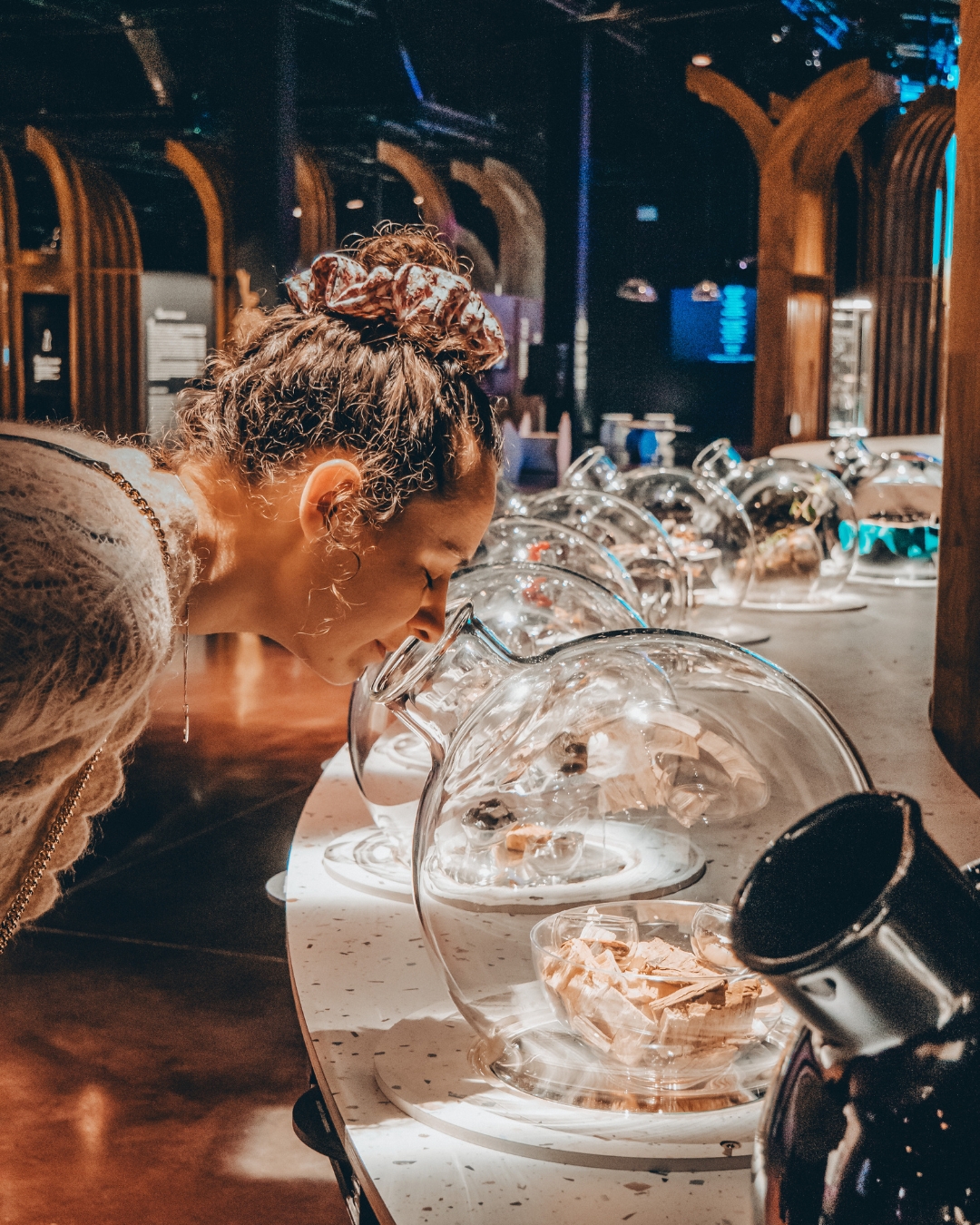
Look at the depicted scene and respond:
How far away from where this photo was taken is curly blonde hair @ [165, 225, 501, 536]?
110cm

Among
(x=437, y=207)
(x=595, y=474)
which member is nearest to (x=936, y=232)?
(x=437, y=207)

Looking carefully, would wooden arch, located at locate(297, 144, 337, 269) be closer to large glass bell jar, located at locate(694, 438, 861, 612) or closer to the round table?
the round table

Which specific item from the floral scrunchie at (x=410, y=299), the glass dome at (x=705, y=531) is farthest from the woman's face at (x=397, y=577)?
the glass dome at (x=705, y=531)

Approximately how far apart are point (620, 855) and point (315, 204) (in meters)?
9.33

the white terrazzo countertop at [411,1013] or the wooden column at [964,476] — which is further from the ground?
the wooden column at [964,476]

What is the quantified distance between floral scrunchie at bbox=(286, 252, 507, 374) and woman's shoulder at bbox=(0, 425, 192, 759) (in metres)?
0.35

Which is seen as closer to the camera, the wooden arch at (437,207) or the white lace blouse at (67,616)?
the white lace blouse at (67,616)

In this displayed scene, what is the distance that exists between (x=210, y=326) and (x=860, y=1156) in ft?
27.6

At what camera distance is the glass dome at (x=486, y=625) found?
4.73 ft

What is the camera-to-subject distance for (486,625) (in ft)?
4.95

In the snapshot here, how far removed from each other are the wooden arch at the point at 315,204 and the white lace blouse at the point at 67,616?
8.87 metres

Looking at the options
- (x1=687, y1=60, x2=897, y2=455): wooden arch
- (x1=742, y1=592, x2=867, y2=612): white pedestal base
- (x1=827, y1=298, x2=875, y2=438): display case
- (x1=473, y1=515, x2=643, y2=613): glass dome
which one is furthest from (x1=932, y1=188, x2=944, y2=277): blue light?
(x1=473, y1=515, x2=643, y2=613): glass dome

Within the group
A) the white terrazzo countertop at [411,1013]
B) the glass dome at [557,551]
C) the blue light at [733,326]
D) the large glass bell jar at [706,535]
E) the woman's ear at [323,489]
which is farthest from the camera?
the blue light at [733,326]

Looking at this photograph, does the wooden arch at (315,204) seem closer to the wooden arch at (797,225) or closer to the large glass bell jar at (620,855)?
the wooden arch at (797,225)
